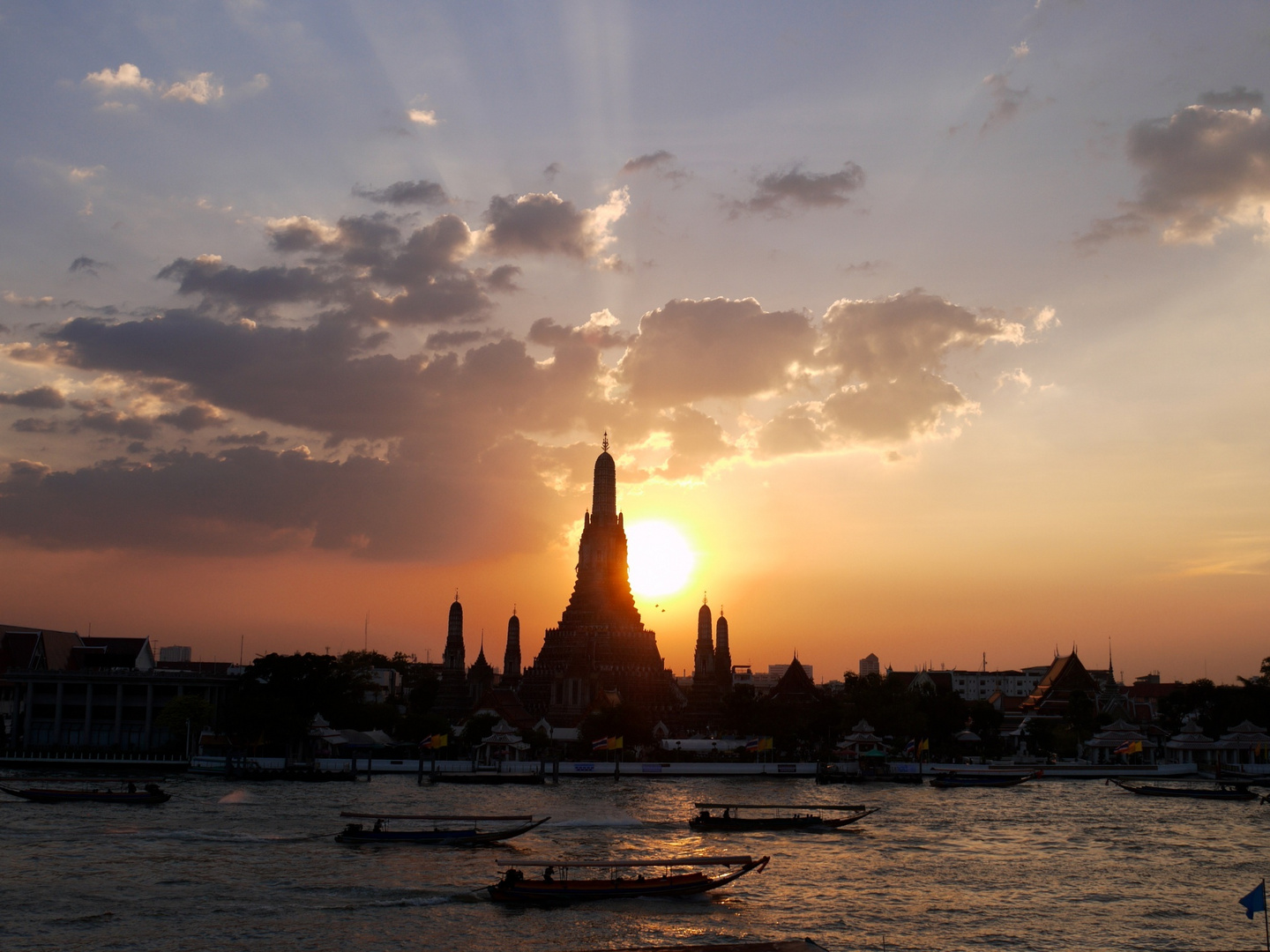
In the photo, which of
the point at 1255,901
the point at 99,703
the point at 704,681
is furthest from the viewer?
the point at 704,681

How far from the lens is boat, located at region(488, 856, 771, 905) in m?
37.9

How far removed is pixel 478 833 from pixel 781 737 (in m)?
56.1

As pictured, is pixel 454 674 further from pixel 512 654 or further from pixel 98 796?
pixel 98 796

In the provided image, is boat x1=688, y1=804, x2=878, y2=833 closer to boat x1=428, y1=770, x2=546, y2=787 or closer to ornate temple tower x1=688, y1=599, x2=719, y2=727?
boat x1=428, y1=770, x2=546, y2=787

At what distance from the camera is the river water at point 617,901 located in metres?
34.8

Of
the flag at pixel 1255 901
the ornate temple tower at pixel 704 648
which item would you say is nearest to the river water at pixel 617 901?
the flag at pixel 1255 901

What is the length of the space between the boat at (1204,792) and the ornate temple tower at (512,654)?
83.2 meters

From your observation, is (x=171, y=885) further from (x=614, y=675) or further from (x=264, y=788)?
(x=614, y=675)

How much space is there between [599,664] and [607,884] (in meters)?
83.9

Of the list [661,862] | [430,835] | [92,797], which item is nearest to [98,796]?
[92,797]

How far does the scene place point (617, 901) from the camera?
38688 mm

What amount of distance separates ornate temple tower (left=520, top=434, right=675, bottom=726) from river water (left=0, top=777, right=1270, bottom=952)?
49911mm

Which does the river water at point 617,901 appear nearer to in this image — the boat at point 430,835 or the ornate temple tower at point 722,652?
the boat at point 430,835

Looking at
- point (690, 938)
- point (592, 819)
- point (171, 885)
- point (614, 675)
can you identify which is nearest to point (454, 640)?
point (614, 675)
